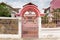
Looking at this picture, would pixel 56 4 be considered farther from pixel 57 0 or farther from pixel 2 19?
pixel 2 19

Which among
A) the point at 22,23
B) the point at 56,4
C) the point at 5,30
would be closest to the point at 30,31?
the point at 22,23

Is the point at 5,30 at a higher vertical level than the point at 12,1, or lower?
lower

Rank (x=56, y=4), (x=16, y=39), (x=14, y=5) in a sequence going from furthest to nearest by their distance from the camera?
1. (x=14, y=5)
2. (x=56, y=4)
3. (x=16, y=39)

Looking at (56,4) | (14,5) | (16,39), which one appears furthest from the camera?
(14,5)

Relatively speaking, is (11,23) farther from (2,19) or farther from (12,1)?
(12,1)

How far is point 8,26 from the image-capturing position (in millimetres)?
17391

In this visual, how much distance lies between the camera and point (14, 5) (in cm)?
3600

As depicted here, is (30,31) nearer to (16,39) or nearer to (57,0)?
(16,39)

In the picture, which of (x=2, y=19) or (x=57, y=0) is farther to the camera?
(x=57, y=0)

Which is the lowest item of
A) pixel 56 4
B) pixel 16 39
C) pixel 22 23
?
pixel 16 39

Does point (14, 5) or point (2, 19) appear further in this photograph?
point (14, 5)

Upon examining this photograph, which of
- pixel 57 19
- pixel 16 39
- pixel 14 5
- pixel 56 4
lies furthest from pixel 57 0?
pixel 16 39

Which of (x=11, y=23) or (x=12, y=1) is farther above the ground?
(x=12, y=1)

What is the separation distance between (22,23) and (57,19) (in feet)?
9.59
